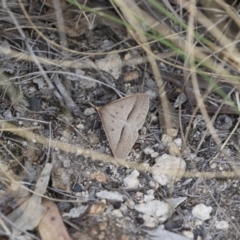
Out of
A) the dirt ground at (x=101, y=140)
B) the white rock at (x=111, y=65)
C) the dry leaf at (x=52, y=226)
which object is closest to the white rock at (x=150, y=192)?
the dirt ground at (x=101, y=140)

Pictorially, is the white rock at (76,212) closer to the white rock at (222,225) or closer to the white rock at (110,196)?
the white rock at (110,196)

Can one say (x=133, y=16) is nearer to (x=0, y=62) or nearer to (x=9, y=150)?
(x=0, y=62)

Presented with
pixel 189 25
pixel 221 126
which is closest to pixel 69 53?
pixel 189 25

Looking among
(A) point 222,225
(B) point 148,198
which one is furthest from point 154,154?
(A) point 222,225

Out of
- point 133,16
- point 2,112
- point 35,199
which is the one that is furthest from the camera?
point 133,16

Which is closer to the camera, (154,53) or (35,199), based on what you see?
(35,199)

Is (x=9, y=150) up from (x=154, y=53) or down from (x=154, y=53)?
down

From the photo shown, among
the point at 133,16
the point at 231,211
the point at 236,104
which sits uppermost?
the point at 133,16

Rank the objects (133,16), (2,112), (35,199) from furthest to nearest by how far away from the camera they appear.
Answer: (133,16), (2,112), (35,199)

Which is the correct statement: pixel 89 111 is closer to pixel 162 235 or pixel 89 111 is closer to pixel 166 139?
pixel 166 139
